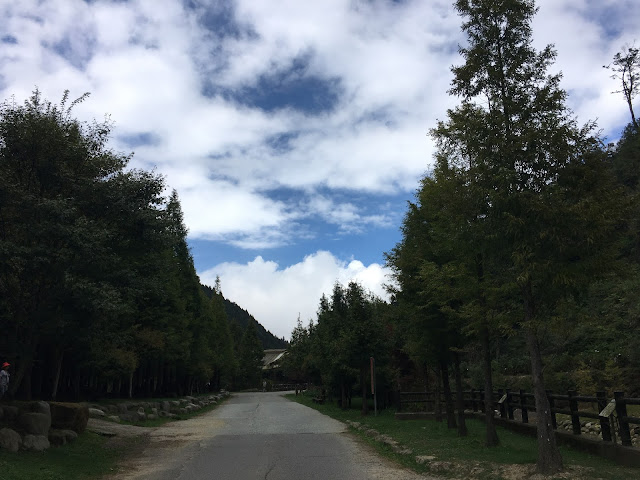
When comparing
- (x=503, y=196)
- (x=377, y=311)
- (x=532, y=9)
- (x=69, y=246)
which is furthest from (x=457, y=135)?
Answer: (x=377, y=311)

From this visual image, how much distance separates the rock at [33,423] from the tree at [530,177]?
1162 centimetres

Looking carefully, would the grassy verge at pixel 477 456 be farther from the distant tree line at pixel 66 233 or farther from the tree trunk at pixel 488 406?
the distant tree line at pixel 66 233

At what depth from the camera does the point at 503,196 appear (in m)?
8.70

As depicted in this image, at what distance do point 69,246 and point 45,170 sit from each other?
2793 millimetres

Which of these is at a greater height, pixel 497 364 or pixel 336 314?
pixel 336 314

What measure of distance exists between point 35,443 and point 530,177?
1253 cm

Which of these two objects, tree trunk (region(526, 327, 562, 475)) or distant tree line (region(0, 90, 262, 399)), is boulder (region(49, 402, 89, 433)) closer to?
distant tree line (region(0, 90, 262, 399))

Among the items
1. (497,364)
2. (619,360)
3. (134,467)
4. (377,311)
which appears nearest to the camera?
(134,467)

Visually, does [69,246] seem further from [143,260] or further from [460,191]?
[460,191]

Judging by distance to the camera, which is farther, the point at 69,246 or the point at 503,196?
the point at 69,246

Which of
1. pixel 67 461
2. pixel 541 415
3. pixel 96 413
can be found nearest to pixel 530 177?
pixel 541 415

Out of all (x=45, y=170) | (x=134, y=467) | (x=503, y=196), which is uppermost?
(x=45, y=170)

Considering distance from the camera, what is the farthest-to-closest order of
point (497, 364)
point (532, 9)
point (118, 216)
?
point (497, 364) < point (118, 216) < point (532, 9)

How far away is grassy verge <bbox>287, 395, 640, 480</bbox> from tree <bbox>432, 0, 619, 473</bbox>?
0.72 m
